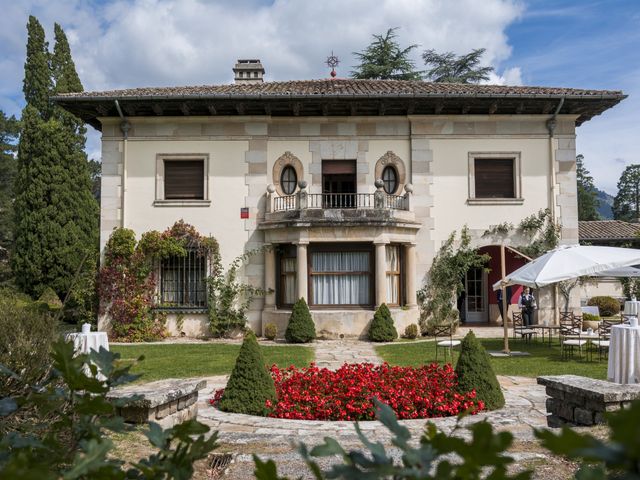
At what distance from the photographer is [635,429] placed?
672 mm

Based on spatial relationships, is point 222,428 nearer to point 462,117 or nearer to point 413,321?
point 413,321

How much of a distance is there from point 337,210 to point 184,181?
4860mm

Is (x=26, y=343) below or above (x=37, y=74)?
below

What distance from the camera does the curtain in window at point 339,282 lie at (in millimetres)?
16328

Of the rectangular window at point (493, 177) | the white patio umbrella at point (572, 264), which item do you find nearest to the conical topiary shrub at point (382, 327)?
the white patio umbrella at point (572, 264)

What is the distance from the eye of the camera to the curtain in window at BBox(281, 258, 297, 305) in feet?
54.4

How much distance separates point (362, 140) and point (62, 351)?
1602 centimetres

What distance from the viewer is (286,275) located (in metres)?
16.8

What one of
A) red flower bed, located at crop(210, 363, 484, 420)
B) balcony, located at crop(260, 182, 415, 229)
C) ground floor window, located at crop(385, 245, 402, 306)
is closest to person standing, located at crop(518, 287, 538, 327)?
ground floor window, located at crop(385, 245, 402, 306)

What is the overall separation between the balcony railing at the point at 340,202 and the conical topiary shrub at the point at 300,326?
9.50 feet

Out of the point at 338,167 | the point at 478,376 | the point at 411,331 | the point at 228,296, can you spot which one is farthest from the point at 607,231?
the point at 478,376

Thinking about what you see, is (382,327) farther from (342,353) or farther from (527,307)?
(527,307)

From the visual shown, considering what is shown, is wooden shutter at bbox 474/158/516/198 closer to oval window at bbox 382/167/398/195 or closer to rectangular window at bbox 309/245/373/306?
oval window at bbox 382/167/398/195

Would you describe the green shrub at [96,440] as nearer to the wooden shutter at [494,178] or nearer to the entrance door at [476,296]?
the wooden shutter at [494,178]
